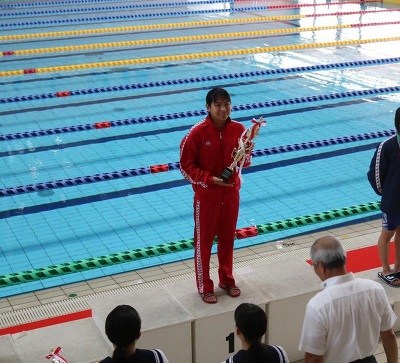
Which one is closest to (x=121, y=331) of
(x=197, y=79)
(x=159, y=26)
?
(x=197, y=79)

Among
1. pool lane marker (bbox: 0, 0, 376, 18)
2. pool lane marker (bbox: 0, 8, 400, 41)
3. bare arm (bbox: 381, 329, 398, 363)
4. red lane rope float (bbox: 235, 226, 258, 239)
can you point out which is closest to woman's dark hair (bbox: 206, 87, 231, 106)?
bare arm (bbox: 381, 329, 398, 363)

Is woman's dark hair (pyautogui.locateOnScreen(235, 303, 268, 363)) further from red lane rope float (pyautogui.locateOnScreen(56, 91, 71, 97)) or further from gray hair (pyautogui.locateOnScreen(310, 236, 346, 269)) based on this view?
red lane rope float (pyautogui.locateOnScreen(56, 91, 71, 97))

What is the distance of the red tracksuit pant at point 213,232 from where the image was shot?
374 cm

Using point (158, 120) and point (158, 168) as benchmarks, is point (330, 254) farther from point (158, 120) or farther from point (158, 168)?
point (158, 120)

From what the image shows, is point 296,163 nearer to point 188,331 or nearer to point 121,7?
point 188,331

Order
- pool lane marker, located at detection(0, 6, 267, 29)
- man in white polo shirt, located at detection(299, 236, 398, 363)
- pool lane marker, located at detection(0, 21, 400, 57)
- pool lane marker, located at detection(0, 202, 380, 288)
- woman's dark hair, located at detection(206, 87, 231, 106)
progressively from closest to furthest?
1. man in white polo shirt, located at detection(299, 236, 398, 363)
2. woman's dark hair, located at detection(206, 87, 231, 106)
3. pool lane marker, located at detection(0, 202, 380, 288)
4. pool lane marker, located at detection(0, 21, 400, 57)
5. pool lane marker, located at detection(0, 6, 267, 29)

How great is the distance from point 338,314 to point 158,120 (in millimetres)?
6346

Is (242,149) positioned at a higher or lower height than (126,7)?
higher

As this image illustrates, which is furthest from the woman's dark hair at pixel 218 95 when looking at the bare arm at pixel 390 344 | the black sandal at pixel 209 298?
the bare arm at pixel 390 344

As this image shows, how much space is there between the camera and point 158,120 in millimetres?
8727

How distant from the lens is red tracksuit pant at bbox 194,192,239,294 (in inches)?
147

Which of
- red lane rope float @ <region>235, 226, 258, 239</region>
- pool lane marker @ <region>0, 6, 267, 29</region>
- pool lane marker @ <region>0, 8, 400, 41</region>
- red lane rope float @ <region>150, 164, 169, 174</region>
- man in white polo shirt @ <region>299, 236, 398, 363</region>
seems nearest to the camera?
man in white polo shirt @ <region>299, 236, 398, 363</region>

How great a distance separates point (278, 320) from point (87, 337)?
105cm

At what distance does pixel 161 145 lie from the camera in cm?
793
